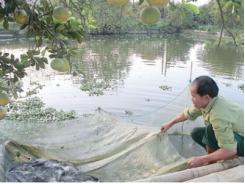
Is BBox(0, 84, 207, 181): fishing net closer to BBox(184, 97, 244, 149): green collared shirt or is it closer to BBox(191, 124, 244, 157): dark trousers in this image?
BBox(191, 124, 244, 157): dark trousers

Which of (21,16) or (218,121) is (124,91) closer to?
(218,121)

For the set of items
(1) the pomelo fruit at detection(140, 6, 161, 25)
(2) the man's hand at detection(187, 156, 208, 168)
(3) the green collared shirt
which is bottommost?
(2) the man's hand at detection(187, 156, 208, 168)

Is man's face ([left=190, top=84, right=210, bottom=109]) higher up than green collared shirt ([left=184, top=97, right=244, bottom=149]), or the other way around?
man's face ([left=190, top=84, right=210, bottom=109])

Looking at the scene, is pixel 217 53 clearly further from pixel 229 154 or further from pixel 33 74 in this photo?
pixel 229 154

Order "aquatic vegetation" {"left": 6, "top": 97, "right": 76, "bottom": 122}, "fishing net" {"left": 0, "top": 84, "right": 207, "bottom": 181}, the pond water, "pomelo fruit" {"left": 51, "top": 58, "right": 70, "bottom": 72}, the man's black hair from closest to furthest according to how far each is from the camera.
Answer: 1. "pomelo fruit" {"left": 51, "top": 58, "right": 70, "bottom": 72}
2. the man's black hair
3. "fishing net" {"left": 0, "top": 84, "right": 207, "bottom": 181}
4. "aquatic vegetation" {"left": 6, "top": 97, "right": 76, "bottom": 122}
5. the pond water

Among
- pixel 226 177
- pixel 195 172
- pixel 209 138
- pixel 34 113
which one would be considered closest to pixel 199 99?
pixel 209 138

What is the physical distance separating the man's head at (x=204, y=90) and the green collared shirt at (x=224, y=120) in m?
0.04

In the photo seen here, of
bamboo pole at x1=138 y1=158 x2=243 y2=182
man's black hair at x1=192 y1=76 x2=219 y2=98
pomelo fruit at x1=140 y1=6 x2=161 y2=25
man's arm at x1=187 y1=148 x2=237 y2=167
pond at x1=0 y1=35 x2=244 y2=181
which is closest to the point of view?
pomelo fruit at x1=140 y1=6 x2=161 y2=25

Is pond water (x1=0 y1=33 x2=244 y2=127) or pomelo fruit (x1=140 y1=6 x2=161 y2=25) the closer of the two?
pomelo fruit (x1=140 y1=6 x2=161 y2=25)

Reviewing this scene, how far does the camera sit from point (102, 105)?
342 inches

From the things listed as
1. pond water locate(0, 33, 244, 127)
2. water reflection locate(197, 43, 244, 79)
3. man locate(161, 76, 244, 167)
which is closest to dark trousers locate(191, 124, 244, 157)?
man locate(161, 76, 244, 167)

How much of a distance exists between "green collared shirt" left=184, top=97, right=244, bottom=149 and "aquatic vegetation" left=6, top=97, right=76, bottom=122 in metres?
4.98

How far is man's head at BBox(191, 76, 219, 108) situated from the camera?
8.31 feet

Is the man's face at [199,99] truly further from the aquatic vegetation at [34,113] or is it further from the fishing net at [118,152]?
the aquatic vegetation at [34,113]
